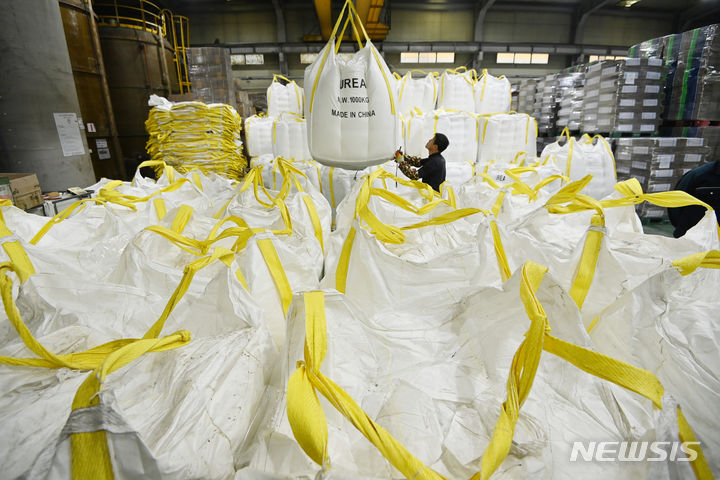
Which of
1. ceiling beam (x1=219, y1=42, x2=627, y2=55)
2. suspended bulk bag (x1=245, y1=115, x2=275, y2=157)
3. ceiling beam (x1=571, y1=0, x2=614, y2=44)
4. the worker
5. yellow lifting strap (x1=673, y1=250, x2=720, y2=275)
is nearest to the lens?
yellow lifting strap (x1=673, y1=250, x2=720, y2=275)

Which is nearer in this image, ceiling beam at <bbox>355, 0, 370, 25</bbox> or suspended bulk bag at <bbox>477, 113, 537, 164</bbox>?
suspended bulk bag at <bbox>477, 113, 537, 164</bbox>

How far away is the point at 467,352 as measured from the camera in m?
0.73

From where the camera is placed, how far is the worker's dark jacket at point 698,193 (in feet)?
7.52

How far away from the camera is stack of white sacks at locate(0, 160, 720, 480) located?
0.46 m

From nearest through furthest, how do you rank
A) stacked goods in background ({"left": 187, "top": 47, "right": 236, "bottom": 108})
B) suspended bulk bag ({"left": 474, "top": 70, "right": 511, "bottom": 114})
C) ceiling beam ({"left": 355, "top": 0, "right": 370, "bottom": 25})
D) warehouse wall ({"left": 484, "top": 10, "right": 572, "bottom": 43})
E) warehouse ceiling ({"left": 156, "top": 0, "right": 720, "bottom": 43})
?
suspended bulk bag ({"left": 474, "top": 70, "right": 511, "bottom": 114}) < stacked goods in background ({"left": 187, "top": 47, "right": 236, "bottom": 108}) < ceiling beam ({"left": 355, "top": 0, "right": 370, "bottom": 25}) < warehouse ceiling ({"left": 156, "top": 0, "right": 720, "bottom": 43}) < warehouse wall ({"left": 484, "top": 10, "right": 572, "bottom": 43})

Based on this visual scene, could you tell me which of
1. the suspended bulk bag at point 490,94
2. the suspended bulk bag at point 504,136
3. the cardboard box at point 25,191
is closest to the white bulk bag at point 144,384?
the cardboard box at point 25,191

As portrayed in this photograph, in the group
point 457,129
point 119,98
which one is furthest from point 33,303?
point 119,98

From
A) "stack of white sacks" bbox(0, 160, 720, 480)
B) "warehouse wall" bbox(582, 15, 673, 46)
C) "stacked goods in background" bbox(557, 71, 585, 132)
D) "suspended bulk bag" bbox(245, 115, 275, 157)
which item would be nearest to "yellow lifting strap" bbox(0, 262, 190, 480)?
"stack of white sacks" bbox(0, 160, 720, 480)

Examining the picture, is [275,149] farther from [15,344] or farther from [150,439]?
[150,439]

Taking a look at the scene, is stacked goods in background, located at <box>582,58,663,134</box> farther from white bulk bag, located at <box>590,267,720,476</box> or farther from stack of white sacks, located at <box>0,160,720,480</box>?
white bulk bag, located at <box>590,267,720,476</box>

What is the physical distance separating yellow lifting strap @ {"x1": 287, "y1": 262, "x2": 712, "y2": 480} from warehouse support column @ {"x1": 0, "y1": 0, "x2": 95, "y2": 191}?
13.7 ft

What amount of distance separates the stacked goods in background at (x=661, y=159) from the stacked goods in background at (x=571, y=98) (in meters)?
1.14

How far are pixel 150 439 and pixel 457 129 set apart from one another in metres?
3.39

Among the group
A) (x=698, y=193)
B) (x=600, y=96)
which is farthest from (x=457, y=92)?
(x=600, y=96)
